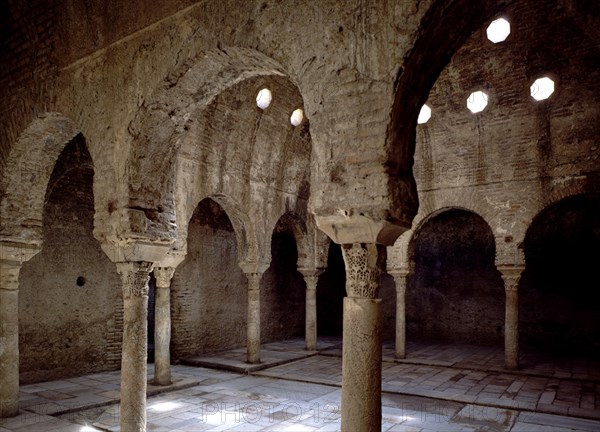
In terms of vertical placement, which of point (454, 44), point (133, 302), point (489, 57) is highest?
point (489, 57)

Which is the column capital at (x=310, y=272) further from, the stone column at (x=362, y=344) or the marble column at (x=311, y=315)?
the stone column at (x=362, y=344)

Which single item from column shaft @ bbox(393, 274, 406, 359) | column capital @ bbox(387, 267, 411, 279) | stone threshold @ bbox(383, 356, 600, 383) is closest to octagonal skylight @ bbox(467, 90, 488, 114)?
column capital @ bbox(387, 267, 411, 279)

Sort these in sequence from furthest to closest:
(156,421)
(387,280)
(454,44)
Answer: (387,280) → (156,421) → (454,44)

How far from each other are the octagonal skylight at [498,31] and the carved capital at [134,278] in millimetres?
8810

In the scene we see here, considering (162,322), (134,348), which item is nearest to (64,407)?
(162,322)

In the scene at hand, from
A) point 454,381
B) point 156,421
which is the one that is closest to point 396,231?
point 156,421

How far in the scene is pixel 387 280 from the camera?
16.1 metres

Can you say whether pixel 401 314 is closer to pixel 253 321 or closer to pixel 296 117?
pixel 253 321

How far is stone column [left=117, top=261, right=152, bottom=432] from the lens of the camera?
216 inches

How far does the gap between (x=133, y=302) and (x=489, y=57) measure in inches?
359

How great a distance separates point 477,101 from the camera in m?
11.2

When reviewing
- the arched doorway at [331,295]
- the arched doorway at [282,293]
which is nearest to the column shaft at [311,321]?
the arched doorway at [282,293]

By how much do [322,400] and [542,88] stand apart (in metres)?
A: 8.02

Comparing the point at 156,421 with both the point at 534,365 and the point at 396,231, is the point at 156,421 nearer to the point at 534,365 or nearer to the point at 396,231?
the point at 396,231
